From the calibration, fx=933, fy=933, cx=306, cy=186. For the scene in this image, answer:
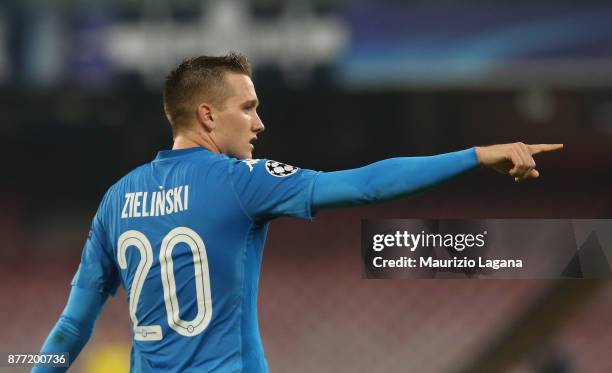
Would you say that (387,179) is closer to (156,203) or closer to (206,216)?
(206,216)

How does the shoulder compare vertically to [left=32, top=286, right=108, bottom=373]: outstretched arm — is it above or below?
above

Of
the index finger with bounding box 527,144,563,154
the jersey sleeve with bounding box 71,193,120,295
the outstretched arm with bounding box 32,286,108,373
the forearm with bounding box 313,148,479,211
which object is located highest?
the index finger with bounding box 527,144,563,154

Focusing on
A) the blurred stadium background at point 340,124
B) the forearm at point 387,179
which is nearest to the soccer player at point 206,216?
the forearm at point 387,179

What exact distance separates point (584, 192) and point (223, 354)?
9572mm

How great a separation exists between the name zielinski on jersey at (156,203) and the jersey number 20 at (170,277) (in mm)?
49

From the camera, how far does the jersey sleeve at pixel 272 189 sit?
207 centimetres

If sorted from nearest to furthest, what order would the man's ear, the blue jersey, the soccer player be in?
the soccer player, the blue jersey, the man's ear

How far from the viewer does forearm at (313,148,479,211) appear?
1.94 m

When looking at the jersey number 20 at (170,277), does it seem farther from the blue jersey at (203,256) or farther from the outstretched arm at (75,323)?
the outstretched arm at (75,323)

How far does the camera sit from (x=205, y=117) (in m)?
2.35

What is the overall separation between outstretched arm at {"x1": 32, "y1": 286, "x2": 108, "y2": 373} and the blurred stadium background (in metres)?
6.46

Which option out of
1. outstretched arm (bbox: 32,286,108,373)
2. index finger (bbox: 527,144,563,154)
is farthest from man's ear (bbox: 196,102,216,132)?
index finger (bbox: 527,144,563,154)

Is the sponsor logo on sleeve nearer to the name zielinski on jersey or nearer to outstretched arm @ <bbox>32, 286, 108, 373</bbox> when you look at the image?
the name zielinski on jersey

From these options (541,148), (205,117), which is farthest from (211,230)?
→ (541,148)
